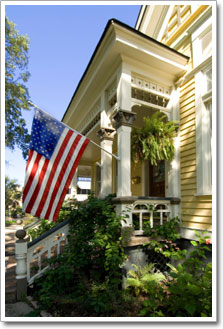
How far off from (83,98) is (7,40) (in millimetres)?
5247

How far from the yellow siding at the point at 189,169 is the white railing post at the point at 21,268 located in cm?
338

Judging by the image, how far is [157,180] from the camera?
21.2 feet

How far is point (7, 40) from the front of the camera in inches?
314

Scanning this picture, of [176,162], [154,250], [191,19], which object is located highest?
[191,19]

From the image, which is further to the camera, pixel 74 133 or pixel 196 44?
pixel 196 44

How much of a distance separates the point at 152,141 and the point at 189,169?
1202 millimetres

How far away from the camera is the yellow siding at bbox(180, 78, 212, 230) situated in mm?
3871

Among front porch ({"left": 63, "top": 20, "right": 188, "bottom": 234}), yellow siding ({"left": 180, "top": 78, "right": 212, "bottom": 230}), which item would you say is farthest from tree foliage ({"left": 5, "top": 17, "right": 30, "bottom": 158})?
yellow siding ({"left": 180, "top": 78, "right": 212, "bottom": 230})

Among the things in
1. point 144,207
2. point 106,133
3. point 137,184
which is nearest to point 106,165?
point 106,133

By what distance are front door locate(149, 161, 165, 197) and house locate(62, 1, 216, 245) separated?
154 cm

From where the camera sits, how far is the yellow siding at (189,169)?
12.7 ft

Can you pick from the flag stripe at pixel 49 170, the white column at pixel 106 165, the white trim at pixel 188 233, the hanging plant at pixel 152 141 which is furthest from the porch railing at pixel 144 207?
the flag stripe at pixel 49 170
